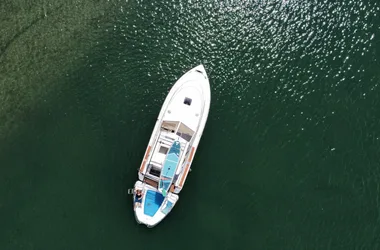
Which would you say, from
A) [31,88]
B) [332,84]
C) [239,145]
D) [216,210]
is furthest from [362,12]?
[31,88]

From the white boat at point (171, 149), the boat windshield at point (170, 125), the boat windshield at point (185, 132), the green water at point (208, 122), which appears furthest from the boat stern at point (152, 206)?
the boat windshield at point (170, 125)

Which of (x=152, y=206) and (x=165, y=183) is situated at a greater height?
(x=165, y=183)

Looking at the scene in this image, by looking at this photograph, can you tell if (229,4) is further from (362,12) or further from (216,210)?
(216,210)

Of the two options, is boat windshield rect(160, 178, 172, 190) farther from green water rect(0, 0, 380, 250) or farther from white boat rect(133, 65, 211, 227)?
green water rect(0, 0, 380, 250)

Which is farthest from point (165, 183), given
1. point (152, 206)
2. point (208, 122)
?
point (208, 122)

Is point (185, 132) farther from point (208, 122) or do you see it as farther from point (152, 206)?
point (152, 206)

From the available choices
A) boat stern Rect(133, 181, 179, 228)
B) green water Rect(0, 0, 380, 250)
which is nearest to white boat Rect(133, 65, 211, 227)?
boat stern Rect(133, 181, 179, 228)
